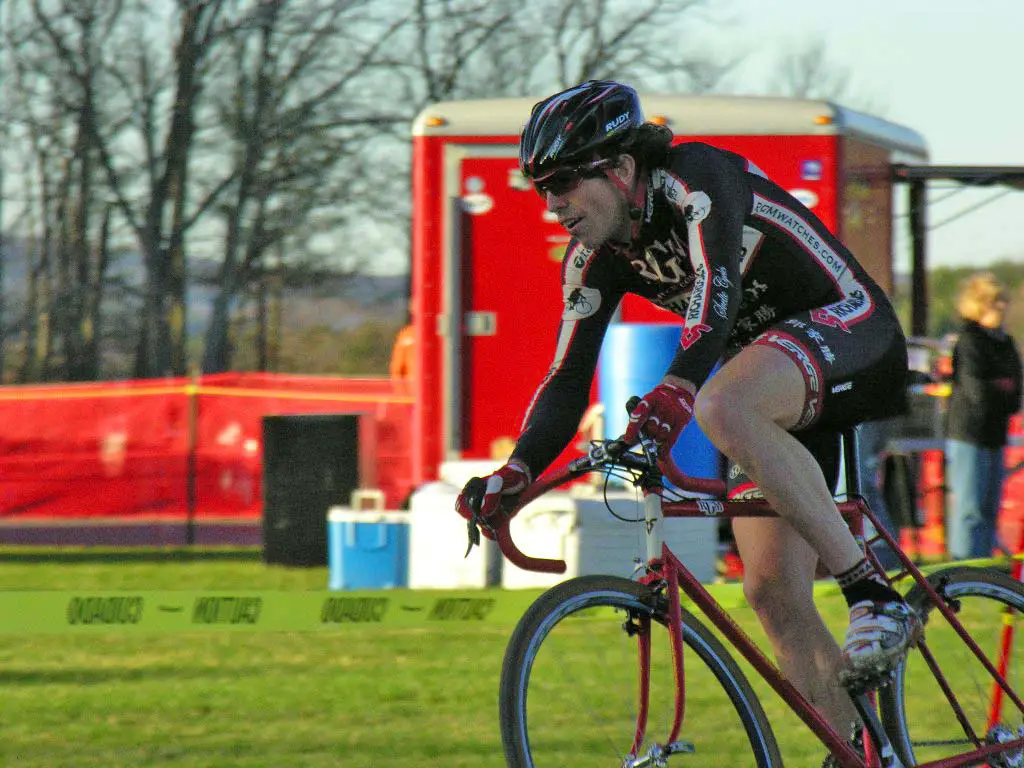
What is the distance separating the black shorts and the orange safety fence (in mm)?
8898

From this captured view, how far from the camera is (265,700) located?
612cm

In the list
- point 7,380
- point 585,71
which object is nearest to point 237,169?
point 7,380

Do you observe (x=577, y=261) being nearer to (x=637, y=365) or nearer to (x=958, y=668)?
(x=958, y=668)

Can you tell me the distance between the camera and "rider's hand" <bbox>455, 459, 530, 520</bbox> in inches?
137

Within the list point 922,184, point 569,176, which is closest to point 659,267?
point 569,176

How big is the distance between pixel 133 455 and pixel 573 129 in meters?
9.90

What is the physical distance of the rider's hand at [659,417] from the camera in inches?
127

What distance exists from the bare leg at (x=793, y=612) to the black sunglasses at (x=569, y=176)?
1.00 meters

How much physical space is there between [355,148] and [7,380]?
16.8 ft

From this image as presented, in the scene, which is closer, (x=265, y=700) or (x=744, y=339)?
(x=744, y=339)

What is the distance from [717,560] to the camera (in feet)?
32.5

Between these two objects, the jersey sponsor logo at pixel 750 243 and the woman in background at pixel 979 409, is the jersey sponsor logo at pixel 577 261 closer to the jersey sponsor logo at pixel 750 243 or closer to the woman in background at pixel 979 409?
the jersey sponsor logo at pixel 750 243

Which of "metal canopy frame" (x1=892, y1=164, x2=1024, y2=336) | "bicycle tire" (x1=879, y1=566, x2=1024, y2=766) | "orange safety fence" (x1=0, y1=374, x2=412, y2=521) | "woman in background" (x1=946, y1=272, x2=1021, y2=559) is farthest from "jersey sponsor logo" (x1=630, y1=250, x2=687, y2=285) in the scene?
"orange safety fence" (x1=0, y1=374, x2=412, y2=521)

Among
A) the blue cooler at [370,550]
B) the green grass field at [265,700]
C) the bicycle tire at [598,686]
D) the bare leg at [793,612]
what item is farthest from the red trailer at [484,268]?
the bicycle tire at [598,686]
